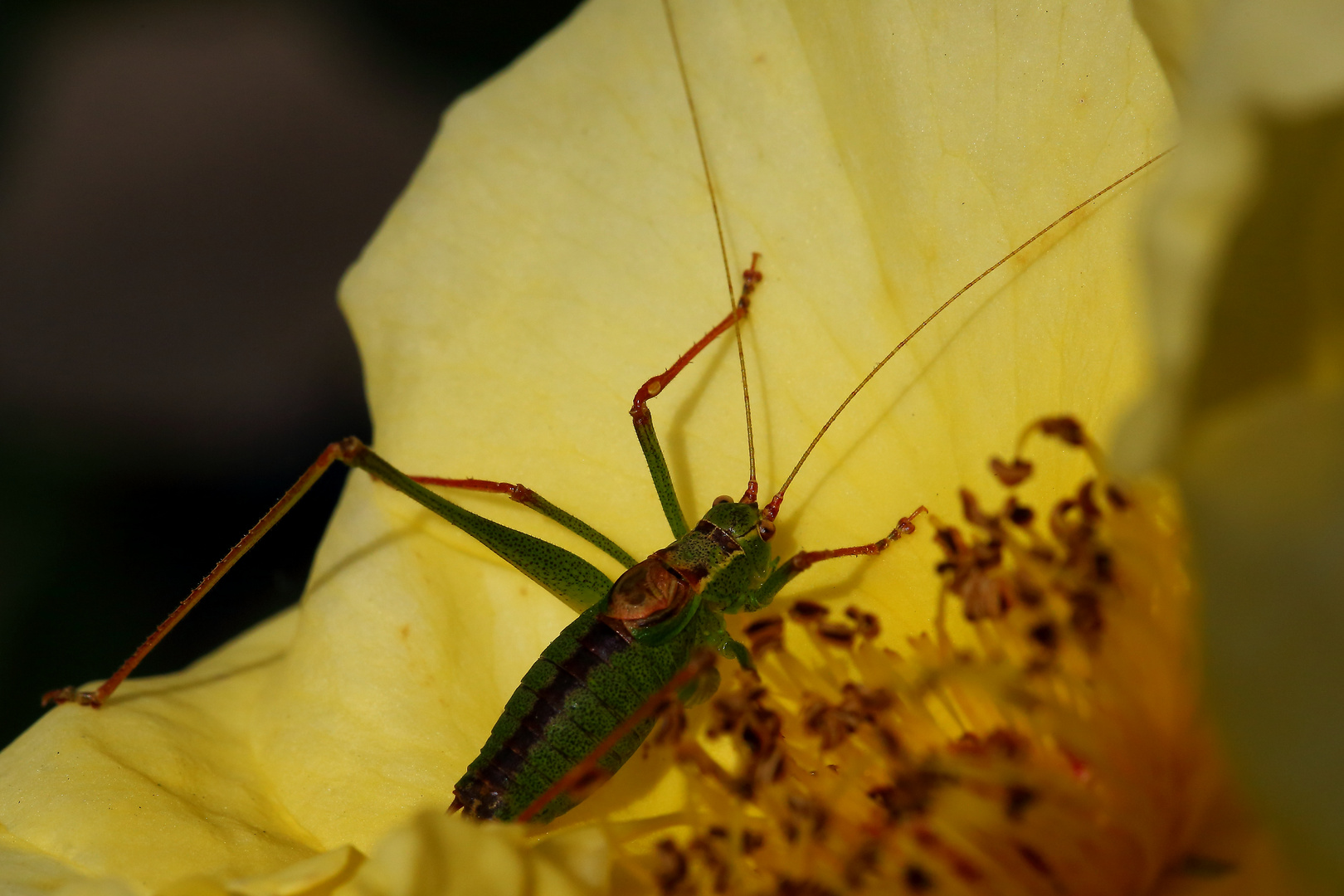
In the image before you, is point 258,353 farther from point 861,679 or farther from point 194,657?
point 861,679

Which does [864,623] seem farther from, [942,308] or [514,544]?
[514,544]

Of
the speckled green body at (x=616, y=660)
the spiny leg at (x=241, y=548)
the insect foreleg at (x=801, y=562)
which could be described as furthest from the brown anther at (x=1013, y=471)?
the spiny leg at (x=241, y=548)

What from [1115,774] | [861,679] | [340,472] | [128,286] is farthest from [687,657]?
[128,286]

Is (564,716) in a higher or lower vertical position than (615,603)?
lower

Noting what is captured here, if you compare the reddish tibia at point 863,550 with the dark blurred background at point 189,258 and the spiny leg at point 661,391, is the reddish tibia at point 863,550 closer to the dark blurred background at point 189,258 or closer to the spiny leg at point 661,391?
the spiny leg at point 661,391

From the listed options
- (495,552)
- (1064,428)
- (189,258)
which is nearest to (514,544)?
(495,552)

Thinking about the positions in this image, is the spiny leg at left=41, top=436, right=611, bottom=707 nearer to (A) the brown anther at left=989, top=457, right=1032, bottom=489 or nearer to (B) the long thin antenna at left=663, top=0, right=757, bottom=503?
(B) the long thin antenna at left=663, top=0, right=757, bottom=503

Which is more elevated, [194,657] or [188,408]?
[188,408]

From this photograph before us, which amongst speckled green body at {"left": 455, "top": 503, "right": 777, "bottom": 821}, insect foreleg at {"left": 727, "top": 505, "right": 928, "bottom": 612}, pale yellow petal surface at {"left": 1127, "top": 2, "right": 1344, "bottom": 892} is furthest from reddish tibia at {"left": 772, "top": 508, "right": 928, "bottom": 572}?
pale yellow petal surface at {"left": 1127, "top": 2, "right": 1344, "bottom": 892}
